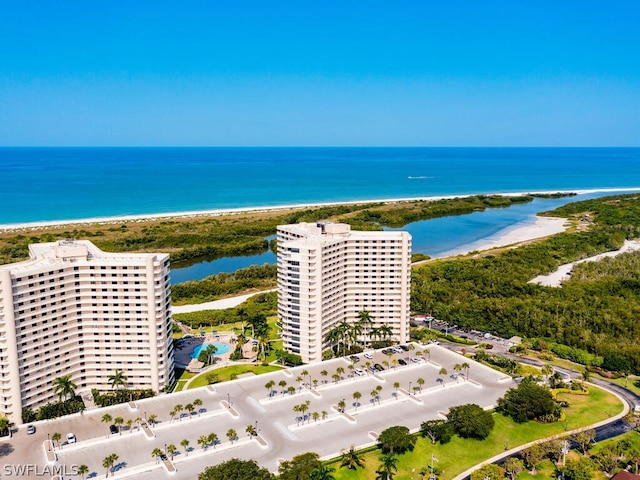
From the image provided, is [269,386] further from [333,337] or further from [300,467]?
[300,467]

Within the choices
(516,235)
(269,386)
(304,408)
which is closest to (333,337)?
(269,386)

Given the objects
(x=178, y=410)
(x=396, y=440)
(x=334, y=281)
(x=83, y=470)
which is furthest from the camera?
(x=334, y=281)

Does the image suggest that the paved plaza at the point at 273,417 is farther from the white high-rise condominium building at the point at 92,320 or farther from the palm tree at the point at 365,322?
the palm tree at the point at 365,322

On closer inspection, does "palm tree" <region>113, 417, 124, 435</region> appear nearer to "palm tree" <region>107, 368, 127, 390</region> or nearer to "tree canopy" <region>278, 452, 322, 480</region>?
"palm tree" <region>107, 368, 127, 390</region>

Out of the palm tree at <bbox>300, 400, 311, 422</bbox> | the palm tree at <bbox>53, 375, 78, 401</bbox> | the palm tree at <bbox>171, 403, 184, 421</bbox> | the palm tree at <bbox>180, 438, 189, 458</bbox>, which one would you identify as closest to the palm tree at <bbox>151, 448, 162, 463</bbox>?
the palm tree at <bbox>180, 438, 189, 458</bbox>

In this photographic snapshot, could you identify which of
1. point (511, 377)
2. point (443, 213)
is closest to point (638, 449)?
point (511, 377)

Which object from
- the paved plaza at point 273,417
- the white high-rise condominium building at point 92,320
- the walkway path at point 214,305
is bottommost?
the paved plaza at point 273,417

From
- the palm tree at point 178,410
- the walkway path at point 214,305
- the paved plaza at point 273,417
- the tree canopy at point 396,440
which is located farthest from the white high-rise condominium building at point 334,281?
the walkway path at point 214,305
